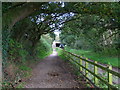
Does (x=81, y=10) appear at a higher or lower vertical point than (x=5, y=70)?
higher

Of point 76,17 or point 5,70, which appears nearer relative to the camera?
point 5,70

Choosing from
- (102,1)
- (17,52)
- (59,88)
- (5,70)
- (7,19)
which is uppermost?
(102,1)

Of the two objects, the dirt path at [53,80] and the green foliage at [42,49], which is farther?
the green foliage at [42,49]

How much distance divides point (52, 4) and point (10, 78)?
5415mm

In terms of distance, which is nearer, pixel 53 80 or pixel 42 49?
pixel 53 80

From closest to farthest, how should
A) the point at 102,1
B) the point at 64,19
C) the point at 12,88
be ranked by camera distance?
the point at 12,88, the point at 102,1, the point at 64,19

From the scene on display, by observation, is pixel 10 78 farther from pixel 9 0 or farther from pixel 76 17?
pixel 76 17

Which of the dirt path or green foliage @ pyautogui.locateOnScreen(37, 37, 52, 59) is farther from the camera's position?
green foliage @ pyautogui.locateOnScreen(37, 37, 52, 59)

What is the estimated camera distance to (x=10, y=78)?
18.7 feet

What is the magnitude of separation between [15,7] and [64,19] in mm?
7134

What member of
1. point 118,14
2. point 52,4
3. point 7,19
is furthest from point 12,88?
point 118,14

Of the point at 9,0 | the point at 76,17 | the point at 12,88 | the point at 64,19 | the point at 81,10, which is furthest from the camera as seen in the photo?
the point at 64,19

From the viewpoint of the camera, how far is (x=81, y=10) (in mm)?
8156

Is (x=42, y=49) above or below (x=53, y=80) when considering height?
above
